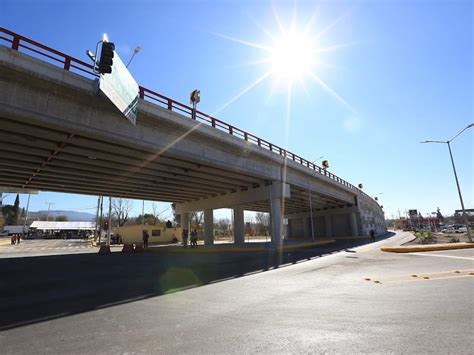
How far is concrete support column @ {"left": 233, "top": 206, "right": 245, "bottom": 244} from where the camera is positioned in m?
31.4

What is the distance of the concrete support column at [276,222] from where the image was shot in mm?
26497

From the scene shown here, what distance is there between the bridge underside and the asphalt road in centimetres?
841

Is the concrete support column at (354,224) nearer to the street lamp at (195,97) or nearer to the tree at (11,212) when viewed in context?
the street lamp at (195,97)

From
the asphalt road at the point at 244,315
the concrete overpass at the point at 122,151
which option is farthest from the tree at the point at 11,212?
the asphalt road at the point at 244,315

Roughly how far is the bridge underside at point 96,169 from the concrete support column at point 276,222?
8.04 feet

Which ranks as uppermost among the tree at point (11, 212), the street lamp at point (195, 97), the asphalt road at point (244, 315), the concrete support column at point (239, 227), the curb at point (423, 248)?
the tree at point (11, 212)

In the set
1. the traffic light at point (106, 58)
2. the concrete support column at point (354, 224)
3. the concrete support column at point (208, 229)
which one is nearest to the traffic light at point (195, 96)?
the traffic light at point (106, 58)

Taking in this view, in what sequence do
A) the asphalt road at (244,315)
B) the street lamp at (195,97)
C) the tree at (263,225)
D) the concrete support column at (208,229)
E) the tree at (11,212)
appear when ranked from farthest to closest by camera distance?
the tree at (11,212), the tree at (263,225), the concrete support column at (208,229), the street lamp at (195,97), the asphalt road at (244,315)

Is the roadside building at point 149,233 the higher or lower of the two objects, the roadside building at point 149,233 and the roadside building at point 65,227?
the lower

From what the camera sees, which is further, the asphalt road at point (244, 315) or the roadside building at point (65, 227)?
the roadside building at point (65, 227)

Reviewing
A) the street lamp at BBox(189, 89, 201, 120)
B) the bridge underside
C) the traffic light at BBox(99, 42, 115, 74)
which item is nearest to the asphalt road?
the traffic light at BBox(99, 42, 115, 74)

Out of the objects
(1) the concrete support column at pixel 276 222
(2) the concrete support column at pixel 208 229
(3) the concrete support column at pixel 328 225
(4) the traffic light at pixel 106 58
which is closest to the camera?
(4) the traffic light at pixel 106 58

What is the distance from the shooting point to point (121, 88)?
12.7 metres

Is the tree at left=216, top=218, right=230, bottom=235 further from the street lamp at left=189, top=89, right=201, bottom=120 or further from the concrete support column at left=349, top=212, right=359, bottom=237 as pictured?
the street lamp at left=189, top=89, right=201, bottom=120
